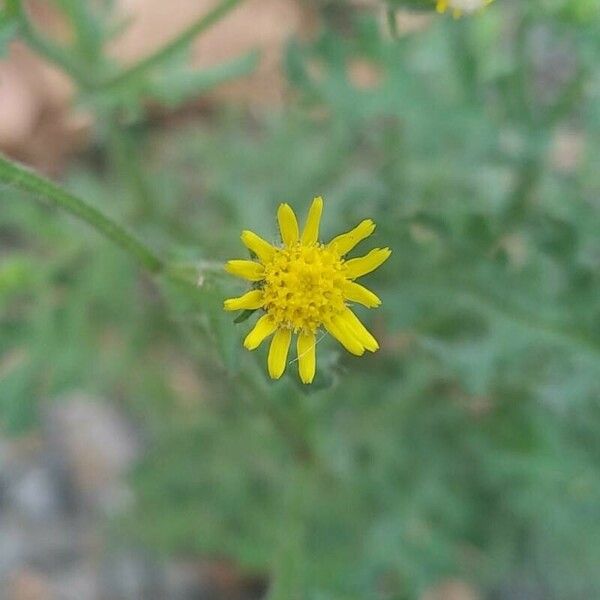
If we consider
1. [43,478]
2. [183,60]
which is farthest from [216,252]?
[43,478]

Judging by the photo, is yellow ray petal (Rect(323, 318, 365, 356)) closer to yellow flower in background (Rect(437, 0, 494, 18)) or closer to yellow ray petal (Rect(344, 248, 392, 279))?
yellow ray petal (Rect(344, 248, 392, 279))

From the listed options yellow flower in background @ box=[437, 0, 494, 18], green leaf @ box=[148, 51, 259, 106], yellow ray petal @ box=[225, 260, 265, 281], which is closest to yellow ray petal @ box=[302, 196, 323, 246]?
yellow ray petal @ box=[225, 260, 265, 281]

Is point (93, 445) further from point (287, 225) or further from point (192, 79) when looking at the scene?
point (287, 225)

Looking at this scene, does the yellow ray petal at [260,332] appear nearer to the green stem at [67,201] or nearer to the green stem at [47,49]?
the green stem at [67,201]

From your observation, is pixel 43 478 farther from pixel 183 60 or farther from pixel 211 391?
pixel 183 60

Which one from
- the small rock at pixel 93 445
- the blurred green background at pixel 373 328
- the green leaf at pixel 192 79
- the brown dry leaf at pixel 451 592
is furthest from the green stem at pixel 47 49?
the brown dry leaf at pixel 451 592
